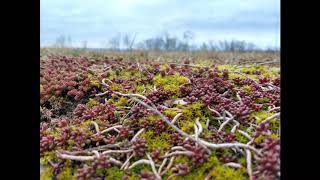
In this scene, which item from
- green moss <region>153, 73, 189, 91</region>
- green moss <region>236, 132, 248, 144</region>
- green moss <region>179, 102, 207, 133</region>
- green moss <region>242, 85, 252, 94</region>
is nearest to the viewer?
green moss <region>236, 132, 248, 144</region>

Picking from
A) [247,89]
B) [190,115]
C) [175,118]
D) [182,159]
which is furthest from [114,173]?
[247,89]

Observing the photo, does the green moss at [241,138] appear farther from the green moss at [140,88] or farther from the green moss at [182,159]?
the green moss at [140,88]

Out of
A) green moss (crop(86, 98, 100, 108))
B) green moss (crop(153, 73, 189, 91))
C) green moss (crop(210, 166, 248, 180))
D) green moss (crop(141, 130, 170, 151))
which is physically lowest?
green moss (crop(210, 166, 248, 180))

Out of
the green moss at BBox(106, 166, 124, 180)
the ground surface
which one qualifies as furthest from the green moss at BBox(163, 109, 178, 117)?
the green moss at BBox(106, 166, 124, 180)

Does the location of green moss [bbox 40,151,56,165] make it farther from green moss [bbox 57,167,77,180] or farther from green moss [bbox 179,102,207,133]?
green moss [bbox 179,102,207,133]
